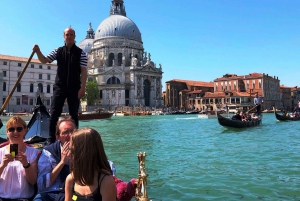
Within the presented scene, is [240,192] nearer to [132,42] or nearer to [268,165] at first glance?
[268,165]

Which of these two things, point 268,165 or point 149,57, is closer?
point 268,165

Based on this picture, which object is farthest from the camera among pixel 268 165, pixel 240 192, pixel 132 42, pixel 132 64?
pixel 132 42

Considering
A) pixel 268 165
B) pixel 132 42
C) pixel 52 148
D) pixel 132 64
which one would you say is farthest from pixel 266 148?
pixel 132 42

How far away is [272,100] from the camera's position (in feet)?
196

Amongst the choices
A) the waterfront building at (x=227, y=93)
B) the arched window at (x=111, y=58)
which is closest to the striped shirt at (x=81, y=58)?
the arched window at (x=111, y=58)

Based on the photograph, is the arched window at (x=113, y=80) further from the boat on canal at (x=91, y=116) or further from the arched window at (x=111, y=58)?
the boat on canal at (x=91, y=116)

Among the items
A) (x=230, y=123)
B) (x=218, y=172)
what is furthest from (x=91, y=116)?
(x=218, y=172)

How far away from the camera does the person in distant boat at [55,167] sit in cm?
224

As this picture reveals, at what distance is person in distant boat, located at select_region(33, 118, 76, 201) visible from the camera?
2.24 m

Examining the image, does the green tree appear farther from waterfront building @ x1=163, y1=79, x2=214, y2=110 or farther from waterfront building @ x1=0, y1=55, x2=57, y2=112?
waterfront building @ x1=163, y1=79, x2=214, y2=110

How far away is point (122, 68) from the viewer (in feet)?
158

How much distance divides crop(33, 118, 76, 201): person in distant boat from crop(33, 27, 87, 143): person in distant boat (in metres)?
1.17

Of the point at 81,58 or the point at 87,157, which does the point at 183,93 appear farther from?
the point at 87,157

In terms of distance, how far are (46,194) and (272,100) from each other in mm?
62254
